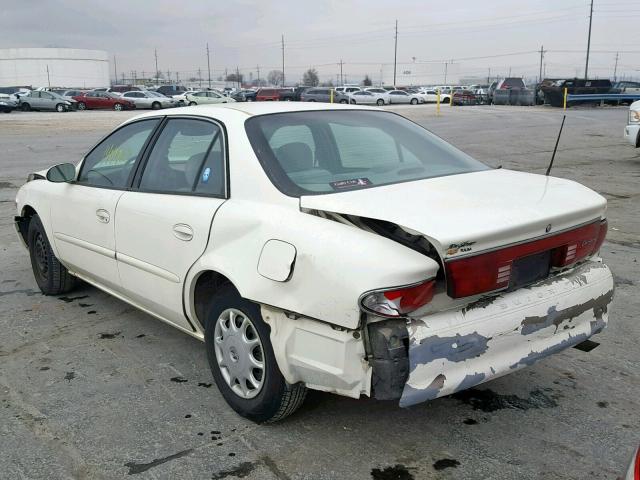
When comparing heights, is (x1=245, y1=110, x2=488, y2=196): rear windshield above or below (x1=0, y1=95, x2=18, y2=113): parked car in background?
above

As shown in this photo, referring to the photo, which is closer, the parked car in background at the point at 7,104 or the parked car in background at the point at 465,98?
the parked car in background at the point at 7,104

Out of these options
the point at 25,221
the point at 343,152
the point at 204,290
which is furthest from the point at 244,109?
the point at 25,221

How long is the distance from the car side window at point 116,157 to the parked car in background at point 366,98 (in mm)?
43520

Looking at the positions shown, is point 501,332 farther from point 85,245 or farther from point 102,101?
point 102,101

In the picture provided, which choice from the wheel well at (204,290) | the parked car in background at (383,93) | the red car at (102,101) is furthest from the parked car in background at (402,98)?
the wheel well at (204,290)

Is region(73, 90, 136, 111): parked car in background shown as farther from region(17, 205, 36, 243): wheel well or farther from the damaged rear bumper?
the damaged rear bumper

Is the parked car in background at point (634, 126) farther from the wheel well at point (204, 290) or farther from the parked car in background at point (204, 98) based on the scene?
the parked car in background at point (204, 98)

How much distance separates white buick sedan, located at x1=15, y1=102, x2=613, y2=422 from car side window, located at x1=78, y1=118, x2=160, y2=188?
0.02m

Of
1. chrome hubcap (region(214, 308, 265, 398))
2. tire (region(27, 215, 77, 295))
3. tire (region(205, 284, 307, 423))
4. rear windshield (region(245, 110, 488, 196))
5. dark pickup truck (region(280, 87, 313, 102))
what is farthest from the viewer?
dark pickup truck (region(280, 87, 313, 102))

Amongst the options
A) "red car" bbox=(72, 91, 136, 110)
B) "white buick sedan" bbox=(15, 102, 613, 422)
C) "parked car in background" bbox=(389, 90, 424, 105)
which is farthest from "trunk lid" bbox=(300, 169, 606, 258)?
"parked car in background" bbox=(389, 90, 424, 105)

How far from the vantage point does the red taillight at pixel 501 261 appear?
8.43 feet

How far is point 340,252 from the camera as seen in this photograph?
2.58 m

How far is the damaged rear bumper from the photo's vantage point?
8.37 feet

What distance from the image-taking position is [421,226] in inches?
100
